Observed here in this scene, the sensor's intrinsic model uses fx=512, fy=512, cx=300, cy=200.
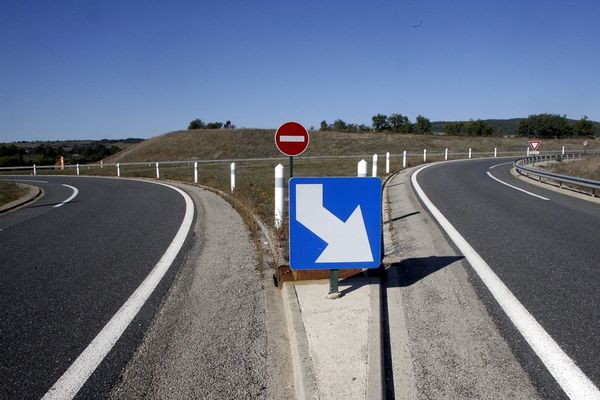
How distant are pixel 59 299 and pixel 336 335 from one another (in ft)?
9.87

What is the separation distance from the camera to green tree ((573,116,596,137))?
454ft

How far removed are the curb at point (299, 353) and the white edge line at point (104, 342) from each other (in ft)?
4.67

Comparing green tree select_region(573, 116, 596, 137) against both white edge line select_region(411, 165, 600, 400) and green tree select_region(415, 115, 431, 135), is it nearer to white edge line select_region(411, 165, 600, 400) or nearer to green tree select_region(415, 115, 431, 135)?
green tree select_region(415, 115, 431, 135)

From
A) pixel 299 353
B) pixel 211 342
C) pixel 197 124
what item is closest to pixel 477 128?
pixel 197 124

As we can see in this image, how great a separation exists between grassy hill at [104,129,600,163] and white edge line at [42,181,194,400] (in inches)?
2427

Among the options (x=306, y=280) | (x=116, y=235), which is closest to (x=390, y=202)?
(x=116, y=235)

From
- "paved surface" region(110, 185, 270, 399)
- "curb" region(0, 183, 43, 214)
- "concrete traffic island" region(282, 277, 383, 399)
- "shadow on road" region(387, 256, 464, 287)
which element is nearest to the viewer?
"concrete traffic island" region(282, 277, 383, 399)

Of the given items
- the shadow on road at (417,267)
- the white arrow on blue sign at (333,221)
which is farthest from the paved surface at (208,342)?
the shadow on road at (417,267)

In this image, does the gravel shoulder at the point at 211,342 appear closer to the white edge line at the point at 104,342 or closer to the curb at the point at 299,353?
the curb at the point at 299,353

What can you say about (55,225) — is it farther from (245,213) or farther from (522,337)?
(522,337)

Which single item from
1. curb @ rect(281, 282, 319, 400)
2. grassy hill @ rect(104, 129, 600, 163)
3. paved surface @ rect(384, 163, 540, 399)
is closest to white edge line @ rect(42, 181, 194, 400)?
curb @ rect(281, 282, 319, 400)

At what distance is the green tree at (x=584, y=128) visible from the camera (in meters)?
138

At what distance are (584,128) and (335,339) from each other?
156 meters

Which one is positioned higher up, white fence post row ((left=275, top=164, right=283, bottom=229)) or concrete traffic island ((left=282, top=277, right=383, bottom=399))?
white fence post row ((left=275, top=164, right=283, bottom=229))
